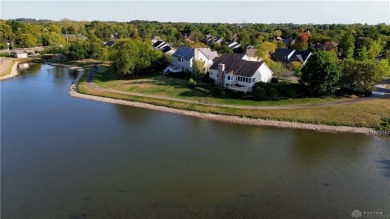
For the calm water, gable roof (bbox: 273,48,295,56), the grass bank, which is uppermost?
gable roof (bbox: 273,48,295,56)

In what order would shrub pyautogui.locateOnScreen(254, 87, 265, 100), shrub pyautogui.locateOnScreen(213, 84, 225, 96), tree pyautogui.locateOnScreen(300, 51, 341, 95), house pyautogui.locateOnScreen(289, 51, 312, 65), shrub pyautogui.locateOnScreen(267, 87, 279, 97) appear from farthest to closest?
1. house pyautogui.locateOnScreen(289, 51, 312, 65)
2. shrub pyautogui.locateOnScreen(213, 84, 225, 96)
3. shrub pyautogui.locateOnScreen(267, 87, 279, 97)
4. shrub pyautogui.locateOnScreen(254, 87, 265, 100)
5. tree pyautogui.locateOnScreen(300, 51, 341, 95)

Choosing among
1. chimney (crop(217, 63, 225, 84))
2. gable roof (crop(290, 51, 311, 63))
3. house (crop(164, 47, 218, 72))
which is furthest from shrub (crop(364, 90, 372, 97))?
gable roof (crop(290, 51, 311, 63))

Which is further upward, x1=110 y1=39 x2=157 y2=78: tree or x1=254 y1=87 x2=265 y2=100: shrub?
x1=110 y1=39 x2=157 y2=78: tree

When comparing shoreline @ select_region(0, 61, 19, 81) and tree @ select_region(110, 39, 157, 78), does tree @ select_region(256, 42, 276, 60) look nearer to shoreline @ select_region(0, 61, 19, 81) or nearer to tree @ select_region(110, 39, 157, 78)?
Result: tree @ select_region(110, 39, 157, 78)

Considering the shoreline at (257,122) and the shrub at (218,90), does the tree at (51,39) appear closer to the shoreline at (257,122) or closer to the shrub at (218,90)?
the shoreline at (257,122)

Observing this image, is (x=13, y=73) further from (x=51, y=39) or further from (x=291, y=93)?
(x=291, y=93)

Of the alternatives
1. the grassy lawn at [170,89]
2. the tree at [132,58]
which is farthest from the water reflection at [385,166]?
the tree at [132,58]
